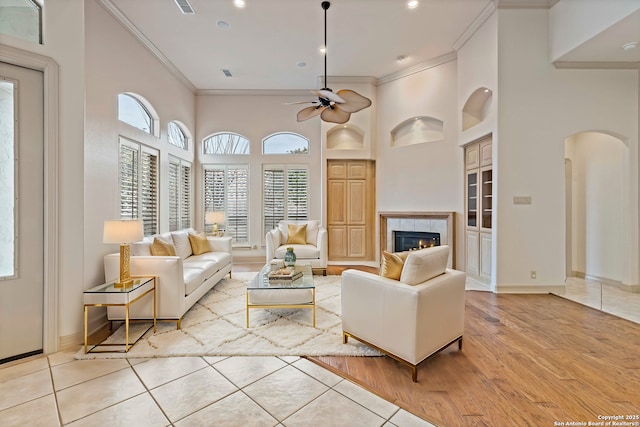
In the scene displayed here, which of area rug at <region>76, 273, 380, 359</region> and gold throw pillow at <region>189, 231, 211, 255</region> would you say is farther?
gold throw pillow at <region>189, 231, 211, 255</region>

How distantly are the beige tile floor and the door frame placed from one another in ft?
0.94

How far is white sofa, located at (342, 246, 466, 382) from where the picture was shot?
2021 millimetres

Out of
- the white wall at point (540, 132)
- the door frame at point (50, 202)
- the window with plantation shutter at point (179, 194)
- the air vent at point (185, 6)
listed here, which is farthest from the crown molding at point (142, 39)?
the white wall at point (540, 132)

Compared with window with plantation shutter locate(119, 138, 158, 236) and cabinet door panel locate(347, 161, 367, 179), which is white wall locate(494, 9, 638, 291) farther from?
window with plantation shutter locate(119, 138, 158, 236)

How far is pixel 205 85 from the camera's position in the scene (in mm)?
6172

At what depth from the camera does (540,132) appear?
4.09 m

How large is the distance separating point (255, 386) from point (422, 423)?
1.16m

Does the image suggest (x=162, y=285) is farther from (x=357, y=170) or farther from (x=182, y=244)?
(x=357, y=170)

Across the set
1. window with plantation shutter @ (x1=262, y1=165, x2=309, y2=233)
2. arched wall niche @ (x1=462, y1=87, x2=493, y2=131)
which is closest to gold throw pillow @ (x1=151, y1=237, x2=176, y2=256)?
window with plantation shutter @ (x1=262, y1=165, x2=309, y2=233)

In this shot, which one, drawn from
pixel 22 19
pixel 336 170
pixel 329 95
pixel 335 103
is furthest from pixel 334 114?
pixel 22 19

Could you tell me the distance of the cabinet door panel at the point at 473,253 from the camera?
4.72 m

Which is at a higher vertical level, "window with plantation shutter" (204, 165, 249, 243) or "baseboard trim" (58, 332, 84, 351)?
"window with plantation shutter" (204, 165, 249, 243)

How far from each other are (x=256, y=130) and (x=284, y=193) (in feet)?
5.52

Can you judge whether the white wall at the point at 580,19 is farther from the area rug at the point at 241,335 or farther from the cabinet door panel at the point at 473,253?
the area rug at the point at 241,335
